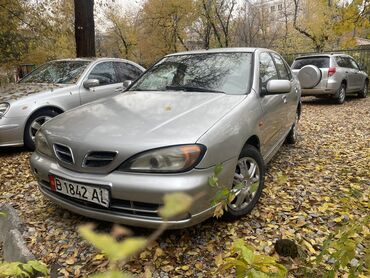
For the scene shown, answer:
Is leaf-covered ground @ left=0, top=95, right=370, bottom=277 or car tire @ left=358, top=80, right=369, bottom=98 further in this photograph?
car tire @ left=358, top=80, right=369, bottom=98

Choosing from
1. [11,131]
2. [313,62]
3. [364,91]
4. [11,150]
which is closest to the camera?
[11,131]

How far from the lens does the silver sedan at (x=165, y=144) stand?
7.66 ft

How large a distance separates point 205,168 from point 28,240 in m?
1.67

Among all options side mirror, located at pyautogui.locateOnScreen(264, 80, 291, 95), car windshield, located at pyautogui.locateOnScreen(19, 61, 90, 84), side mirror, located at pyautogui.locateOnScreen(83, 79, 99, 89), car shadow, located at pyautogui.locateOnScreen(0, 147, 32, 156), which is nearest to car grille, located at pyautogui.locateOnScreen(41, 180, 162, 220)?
side mirror, located at pyautogui.locateOnScreen(264, 80, 291, 95)

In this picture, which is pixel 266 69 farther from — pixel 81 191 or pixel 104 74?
pixel 104 74

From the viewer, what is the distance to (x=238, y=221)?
2.97 metres

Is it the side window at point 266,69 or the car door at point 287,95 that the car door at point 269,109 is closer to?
the side window at point 266,69

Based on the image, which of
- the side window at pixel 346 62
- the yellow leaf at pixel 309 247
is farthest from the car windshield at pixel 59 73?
the side window at pixel 346 62

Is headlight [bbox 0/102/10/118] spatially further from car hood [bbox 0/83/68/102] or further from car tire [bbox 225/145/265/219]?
car tire [bbox 225/145/265/219]

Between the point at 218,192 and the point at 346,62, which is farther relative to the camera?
the point at 346,62

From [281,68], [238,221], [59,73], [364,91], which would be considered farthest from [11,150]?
[364,91]

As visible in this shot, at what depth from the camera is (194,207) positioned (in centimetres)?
234

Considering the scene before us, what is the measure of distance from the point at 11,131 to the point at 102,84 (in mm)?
1885

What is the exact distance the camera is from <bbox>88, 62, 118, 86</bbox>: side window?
6.06 metres
